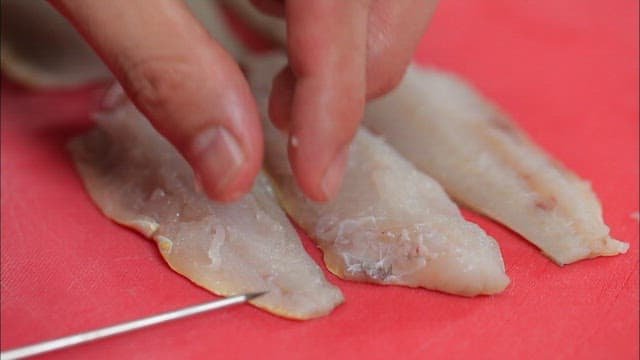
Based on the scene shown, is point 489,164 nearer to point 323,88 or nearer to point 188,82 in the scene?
point 323,88

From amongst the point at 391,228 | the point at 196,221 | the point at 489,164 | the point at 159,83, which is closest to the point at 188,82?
the point at 159,83

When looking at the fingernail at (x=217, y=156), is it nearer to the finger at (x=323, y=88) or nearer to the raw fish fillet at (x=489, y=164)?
the finger at (x=323, y=88)

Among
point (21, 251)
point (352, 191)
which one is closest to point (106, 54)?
point (21, 251)

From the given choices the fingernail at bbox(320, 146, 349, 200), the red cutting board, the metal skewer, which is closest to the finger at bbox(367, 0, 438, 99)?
the fingernail at bbox(320, 146, 349, 200)

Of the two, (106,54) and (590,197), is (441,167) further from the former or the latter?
(106,54)

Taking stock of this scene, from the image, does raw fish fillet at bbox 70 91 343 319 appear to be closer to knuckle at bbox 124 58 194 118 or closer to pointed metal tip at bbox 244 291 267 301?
pointed metal tip at bbox 244 291 267 301

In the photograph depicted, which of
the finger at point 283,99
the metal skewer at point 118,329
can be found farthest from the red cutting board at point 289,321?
the finger at point 283,99
